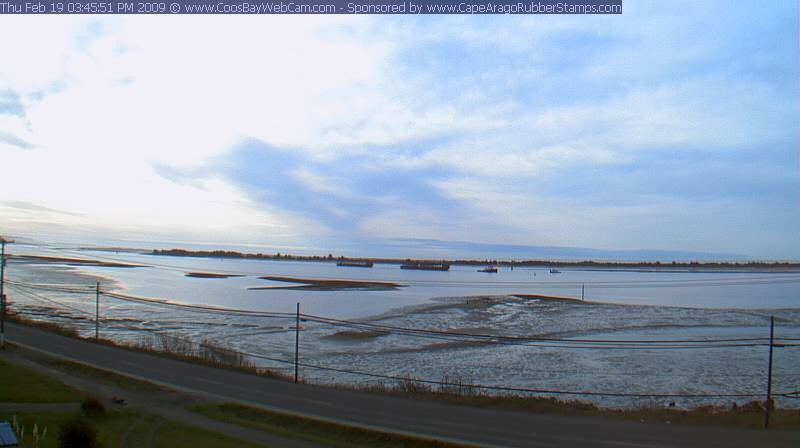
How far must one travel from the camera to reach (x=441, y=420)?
14297 mm

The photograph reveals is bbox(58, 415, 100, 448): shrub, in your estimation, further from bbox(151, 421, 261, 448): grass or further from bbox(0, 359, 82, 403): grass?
bbox(0, 359, 82, 403): grass

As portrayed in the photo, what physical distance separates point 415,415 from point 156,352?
46.1 ft

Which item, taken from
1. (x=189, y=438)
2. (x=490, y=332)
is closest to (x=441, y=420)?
(x=189, y=438)

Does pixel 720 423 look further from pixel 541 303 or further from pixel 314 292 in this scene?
pixel 314 292

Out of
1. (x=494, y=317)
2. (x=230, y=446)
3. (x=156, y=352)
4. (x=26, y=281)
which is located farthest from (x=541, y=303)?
(x=26, y=281)

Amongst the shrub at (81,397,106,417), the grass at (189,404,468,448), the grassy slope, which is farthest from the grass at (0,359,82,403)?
the grass at (189,404,468,448)

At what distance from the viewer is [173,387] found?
17516 millimetres

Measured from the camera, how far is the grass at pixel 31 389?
14547 mm

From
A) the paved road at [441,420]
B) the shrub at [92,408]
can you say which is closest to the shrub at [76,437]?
A: the shrub at [92,408]

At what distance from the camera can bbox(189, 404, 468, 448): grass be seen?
1228 cm

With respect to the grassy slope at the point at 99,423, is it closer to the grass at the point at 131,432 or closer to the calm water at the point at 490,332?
the grass at the point at 131,432

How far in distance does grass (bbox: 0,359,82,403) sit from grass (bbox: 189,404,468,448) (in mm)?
3643

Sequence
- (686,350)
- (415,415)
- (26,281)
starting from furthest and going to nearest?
(26,281) < (686,350) < (415,415)

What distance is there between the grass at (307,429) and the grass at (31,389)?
3.64 metres
